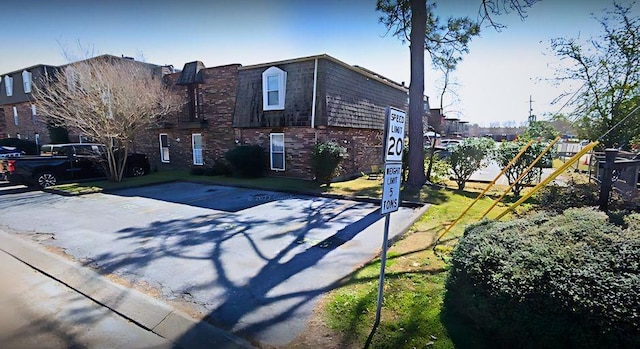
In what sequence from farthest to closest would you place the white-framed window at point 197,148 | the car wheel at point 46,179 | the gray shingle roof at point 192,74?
the white-framed window at point 197,148
the gray shingle roof at point 192,74
the car wheel at point 46,179

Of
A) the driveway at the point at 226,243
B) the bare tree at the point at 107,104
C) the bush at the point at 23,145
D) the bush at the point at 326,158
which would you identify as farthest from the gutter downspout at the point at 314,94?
the bush at the point at 23,145

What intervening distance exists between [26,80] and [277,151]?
1031 inches

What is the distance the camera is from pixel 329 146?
1178cm

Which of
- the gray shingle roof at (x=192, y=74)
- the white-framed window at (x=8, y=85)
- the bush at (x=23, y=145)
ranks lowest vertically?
the bush at (x=23, y=145)

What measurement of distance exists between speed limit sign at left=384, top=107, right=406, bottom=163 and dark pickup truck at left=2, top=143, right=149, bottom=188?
1469 cm

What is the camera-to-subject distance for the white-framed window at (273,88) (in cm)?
1354

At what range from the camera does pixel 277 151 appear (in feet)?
46.9

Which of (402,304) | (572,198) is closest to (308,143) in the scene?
(572,198)

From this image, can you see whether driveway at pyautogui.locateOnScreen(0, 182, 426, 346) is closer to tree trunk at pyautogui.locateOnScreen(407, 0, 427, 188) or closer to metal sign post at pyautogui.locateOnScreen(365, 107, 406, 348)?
metal sign post at pyautogui.locateOnScreen(365, 107, 406, 348)

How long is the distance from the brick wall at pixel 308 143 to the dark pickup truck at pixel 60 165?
6315mm

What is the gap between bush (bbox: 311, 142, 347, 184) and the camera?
459 inches

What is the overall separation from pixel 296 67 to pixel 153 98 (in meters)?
7.11

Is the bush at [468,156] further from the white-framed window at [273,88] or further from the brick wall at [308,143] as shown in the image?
the white-framed window at [273,88]

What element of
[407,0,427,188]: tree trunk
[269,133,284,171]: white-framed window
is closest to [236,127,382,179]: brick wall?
[269,133,284,171]: white-framed window
